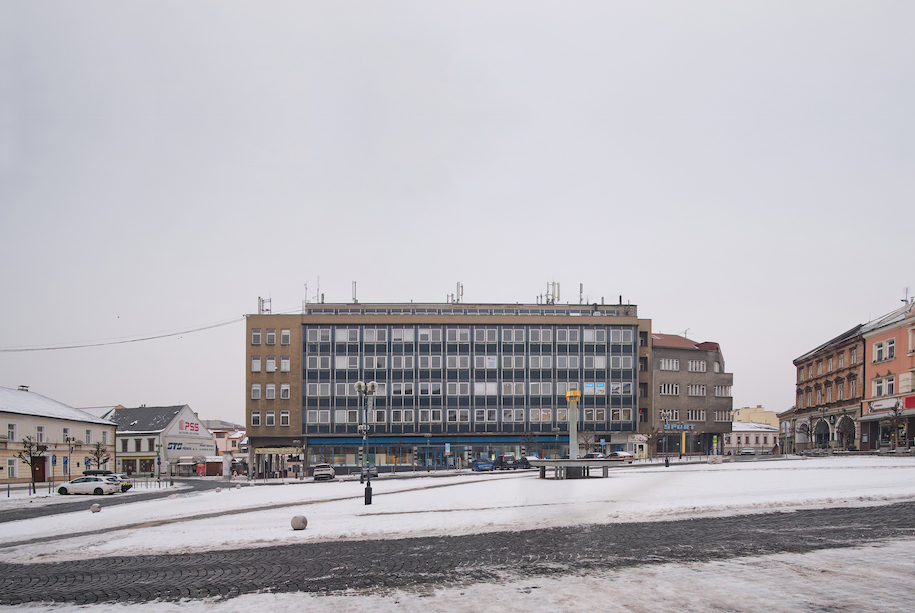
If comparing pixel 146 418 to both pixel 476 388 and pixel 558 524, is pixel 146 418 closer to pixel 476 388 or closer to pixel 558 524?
pixel 476 388

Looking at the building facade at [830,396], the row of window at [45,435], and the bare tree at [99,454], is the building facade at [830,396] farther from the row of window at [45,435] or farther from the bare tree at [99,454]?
the row of window at [45,435]

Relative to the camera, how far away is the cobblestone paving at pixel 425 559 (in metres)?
11.8

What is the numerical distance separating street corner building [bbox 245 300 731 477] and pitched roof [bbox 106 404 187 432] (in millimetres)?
26173

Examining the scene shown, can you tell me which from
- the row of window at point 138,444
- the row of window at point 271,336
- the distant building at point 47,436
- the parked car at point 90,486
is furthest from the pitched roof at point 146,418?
the parked car at point 90,486

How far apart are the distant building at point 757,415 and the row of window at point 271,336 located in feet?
420

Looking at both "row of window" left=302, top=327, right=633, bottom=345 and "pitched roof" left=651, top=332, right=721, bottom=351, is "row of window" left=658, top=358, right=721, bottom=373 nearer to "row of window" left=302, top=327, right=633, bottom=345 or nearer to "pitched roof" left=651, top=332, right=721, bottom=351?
"pitched roof" left=651, top=332, right=721, bottom=351

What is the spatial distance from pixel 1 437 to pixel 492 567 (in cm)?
6310

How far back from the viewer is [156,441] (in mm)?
99812

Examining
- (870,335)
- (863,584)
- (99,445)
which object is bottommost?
(99,445)

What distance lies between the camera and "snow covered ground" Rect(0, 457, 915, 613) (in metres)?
9.80

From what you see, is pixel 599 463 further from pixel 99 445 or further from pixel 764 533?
pixel 99 445

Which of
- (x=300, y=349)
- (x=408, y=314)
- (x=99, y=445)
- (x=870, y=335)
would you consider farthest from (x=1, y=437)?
(x=870, y=335)

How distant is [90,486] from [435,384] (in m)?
42.8

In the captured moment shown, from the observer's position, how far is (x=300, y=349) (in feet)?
276
